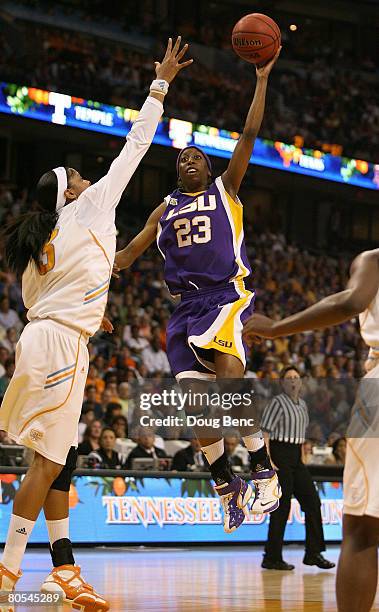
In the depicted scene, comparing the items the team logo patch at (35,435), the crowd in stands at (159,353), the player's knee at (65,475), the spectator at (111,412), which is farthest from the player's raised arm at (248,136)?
the spectator at (111,412)

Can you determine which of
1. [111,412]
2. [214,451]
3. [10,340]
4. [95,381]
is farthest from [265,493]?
[10,340]

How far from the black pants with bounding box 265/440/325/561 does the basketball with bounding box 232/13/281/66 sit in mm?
5092

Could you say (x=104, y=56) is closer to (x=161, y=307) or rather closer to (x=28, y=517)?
(x=161, y=307)

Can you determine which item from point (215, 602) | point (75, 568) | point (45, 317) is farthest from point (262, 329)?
point (215, 602)

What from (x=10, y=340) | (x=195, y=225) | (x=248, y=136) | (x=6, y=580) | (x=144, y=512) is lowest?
(x=144, y=512)

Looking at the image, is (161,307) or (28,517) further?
(161,307)

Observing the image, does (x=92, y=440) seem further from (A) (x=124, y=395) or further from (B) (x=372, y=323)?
(B) (x=372, y=323)

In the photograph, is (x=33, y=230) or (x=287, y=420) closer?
(x=33, y=230)

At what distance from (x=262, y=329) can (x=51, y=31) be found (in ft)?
67.0

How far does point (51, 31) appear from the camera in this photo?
76.4 feet

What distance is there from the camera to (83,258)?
579 centimetres

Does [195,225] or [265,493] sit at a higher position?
[195,225]

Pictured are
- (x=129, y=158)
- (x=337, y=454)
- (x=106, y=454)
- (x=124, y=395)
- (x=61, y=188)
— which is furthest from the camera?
(x=124, y=395)

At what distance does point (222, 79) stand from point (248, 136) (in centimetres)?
1959
